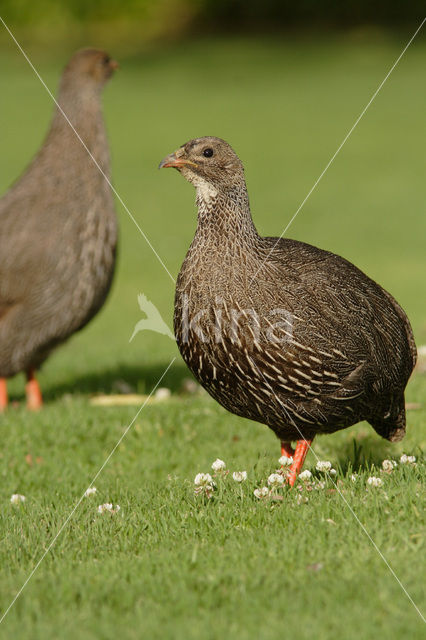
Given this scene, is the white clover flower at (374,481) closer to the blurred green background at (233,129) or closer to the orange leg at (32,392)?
the orange leg at (32,392)

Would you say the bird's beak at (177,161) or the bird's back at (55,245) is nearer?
the bird's beak at (177,161)

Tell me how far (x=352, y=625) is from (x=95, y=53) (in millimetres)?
5566

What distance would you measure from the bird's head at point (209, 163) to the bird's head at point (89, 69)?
3.21 metres

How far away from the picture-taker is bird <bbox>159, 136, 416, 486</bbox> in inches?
173

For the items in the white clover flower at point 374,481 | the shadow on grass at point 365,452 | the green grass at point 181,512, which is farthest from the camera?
the shadow on grass at point 365,452

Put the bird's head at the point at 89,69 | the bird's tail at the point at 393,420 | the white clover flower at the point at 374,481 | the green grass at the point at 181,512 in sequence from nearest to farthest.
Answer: the green grass at the point at 181,512, the white clover flower at the point at 374,481, the bird's tail at the point at 393,420, the bird's head at the point at 89,69

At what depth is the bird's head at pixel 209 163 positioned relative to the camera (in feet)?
15.0

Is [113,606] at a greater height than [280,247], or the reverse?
[280,247]

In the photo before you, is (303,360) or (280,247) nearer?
(303,360)

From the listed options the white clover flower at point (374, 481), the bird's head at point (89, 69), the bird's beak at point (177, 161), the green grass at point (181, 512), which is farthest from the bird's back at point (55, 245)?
the white clover flower at point (374, 481)

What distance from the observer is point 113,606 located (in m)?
3.57

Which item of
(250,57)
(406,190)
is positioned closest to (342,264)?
(406,190)

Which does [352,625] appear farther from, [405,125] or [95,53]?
[405,125]

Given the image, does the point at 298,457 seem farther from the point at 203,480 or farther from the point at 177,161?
the point at 177,161
